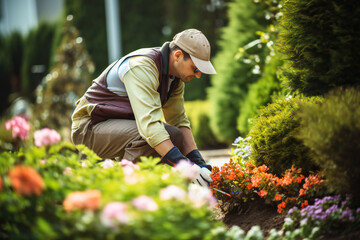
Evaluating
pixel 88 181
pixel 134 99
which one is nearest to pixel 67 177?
pixel 88 181

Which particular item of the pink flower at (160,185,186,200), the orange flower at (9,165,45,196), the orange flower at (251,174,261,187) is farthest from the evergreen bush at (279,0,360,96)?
the orange flower at (9,165,45,196)

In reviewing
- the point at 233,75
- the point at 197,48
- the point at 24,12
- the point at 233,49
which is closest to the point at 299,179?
the point at 197,48

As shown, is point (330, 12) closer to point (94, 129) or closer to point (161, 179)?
point (161, 179)

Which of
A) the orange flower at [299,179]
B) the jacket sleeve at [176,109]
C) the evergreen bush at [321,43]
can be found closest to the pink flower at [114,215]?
the orange flower at [299,179]

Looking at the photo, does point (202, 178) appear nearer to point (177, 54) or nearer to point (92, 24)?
point (177, 54)

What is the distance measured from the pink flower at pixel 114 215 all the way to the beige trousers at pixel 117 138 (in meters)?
1.56

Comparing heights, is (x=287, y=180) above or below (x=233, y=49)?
below

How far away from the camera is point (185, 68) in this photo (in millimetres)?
2926

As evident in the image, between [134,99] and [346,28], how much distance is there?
1370 millimetres

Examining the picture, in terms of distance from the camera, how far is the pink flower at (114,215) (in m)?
1.30

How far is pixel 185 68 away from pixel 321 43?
95 centimetres

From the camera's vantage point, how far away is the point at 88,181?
1.69m

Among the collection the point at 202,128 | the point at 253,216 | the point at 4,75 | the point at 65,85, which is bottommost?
the point at 202,128

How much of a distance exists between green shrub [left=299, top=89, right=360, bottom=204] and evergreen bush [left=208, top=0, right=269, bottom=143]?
4.81 m
